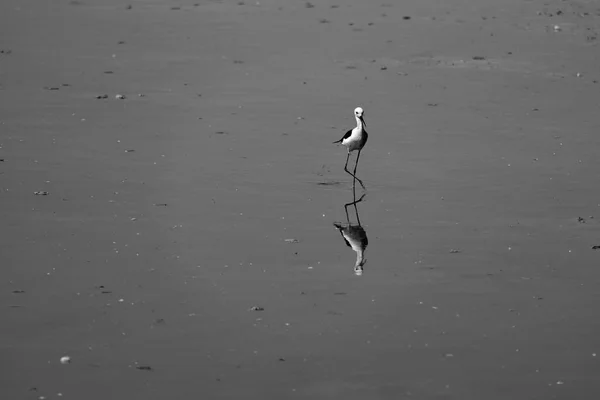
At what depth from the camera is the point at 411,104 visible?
23.7m

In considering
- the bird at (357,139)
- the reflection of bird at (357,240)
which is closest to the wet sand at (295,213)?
the reflection of bird at (357,240)

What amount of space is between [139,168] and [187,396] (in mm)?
8764

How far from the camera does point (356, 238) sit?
1582cm

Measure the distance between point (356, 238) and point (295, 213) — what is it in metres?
1.43

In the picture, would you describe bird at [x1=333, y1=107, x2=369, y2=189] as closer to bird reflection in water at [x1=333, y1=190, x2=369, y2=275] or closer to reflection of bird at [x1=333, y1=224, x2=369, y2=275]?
bird reflection in water at [x1=333, y1=190, x2=369, y2=275]

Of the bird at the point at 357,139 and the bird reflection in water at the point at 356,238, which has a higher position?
the bird at the point at 357,139

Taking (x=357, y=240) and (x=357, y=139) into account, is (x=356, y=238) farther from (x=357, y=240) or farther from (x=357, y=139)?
(x=357, y=139)

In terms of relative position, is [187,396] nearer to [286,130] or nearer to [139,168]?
[139,168]

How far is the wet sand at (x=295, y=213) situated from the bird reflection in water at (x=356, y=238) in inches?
5.2

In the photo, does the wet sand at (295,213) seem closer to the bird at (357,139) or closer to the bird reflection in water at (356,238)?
the bird reflection in water at (356,238)

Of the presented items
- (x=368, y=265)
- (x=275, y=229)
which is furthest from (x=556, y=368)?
(x=275, y=229)

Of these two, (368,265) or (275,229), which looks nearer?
(368,265)

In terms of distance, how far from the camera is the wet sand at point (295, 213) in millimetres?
11703

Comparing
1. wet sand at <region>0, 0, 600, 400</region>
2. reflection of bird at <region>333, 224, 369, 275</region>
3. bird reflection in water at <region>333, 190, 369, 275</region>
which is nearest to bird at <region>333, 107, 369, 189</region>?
wet sand at <region>0, 0, 600, 400</region>
